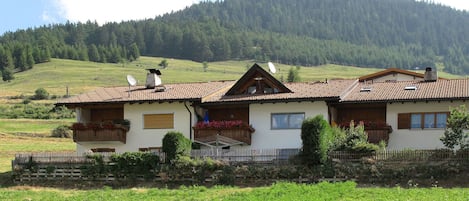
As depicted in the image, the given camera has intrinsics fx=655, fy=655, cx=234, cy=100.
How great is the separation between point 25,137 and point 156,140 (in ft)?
102

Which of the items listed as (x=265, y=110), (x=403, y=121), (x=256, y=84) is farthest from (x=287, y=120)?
(x=403, y=121)

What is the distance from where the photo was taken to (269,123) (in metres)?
39.6

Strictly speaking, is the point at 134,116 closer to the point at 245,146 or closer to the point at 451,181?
the point at 245,146

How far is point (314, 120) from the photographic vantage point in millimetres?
32156

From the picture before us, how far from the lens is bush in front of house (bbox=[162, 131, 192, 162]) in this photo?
33531 mm

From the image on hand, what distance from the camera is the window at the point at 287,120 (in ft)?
128

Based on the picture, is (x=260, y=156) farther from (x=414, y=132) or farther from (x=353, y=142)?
(x=414, y=132)

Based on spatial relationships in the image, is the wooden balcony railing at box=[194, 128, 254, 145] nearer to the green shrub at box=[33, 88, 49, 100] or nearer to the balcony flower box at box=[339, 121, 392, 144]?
the balcony flower box at box=[339, 121, 392, 144]

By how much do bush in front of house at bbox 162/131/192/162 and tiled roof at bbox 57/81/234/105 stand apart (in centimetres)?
610

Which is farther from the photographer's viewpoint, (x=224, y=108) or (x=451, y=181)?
(x=224, y=108)

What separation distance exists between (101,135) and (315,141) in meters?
15.3

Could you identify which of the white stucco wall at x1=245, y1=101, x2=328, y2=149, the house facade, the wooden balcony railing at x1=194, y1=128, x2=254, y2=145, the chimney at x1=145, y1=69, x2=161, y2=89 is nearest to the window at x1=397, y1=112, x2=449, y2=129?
the house facade

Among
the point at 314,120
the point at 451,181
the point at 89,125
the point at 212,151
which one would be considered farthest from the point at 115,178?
the point at 451,181

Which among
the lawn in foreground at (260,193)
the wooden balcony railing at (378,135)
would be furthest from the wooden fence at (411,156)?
the wooden balcony railing at (378,135)
